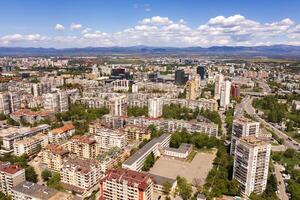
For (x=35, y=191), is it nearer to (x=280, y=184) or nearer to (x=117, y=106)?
(x=280, y=184)

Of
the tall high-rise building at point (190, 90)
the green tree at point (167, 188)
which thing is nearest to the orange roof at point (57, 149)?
the green tree at point (167, 188)

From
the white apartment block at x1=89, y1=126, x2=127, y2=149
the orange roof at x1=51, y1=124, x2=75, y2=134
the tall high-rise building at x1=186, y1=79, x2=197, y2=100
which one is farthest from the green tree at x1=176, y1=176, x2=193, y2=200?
the tall high-rise building at x1=186, y1=79, x2=197, y2=100

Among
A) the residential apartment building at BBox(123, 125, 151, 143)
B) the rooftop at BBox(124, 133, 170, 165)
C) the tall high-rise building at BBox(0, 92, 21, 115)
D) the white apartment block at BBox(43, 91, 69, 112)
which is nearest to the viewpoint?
the rooftop at BBox(124, 133, 170, 165)

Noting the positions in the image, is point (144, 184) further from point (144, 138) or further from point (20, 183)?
point (144, 138)

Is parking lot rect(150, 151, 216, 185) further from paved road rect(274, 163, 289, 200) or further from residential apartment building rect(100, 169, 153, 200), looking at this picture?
residential apartment building rect(100, 169, 153, 200)

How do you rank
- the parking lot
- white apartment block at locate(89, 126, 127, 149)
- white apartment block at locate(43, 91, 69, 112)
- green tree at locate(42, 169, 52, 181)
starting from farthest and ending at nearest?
white apartment block at locate(43, 91, 69, 112), white apartment block at locate(89, 126, 127, 149), the parking lot, green tree at locate(42, 169, 52, 181)
